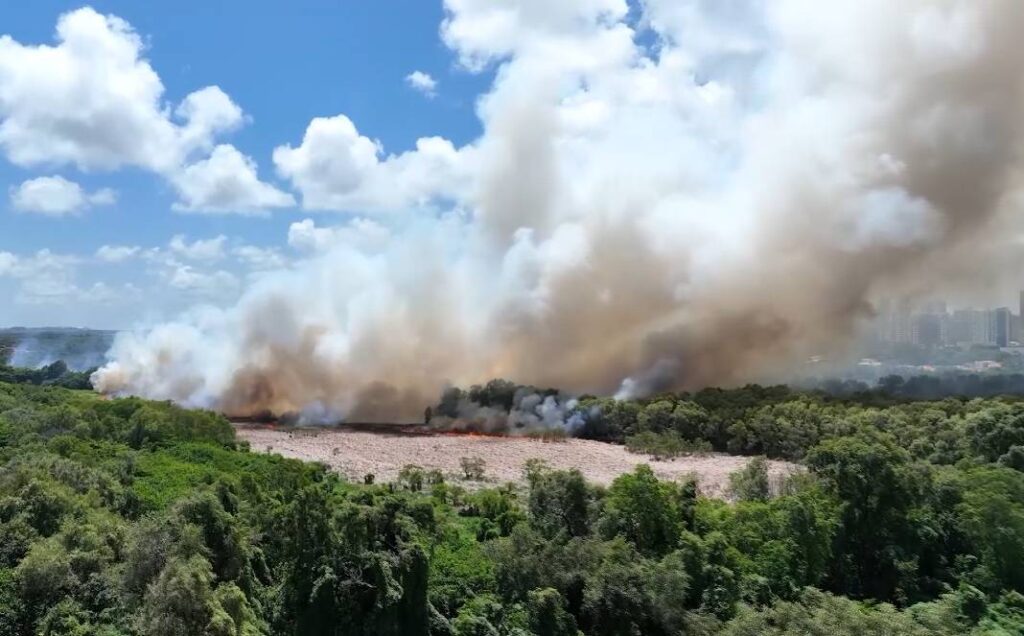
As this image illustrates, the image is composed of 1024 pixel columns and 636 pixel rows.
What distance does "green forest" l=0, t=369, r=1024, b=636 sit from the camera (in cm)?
2298

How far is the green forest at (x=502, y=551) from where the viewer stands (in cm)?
2298

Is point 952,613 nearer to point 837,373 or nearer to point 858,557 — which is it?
point 858,557

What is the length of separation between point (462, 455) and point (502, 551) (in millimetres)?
33517

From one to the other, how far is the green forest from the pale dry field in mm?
7451

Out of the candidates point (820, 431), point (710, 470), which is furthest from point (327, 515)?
point (820, 431)

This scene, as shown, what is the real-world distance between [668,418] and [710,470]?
13686 millimetres

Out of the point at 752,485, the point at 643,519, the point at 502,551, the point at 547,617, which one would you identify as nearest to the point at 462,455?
the point at 752,485

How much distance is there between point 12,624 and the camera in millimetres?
23016

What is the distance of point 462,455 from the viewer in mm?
62188

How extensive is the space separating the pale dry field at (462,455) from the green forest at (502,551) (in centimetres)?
745

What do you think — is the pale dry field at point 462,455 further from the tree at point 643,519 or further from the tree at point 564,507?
the tree at point 643,519

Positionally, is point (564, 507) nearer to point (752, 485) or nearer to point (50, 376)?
point (752, 485)

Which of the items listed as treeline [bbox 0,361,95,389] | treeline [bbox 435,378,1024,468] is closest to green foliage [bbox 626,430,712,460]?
treeline [bbox 435,378,1024,468]

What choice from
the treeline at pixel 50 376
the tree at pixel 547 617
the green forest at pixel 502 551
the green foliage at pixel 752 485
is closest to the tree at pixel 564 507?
the green forest at pixel 502 551
